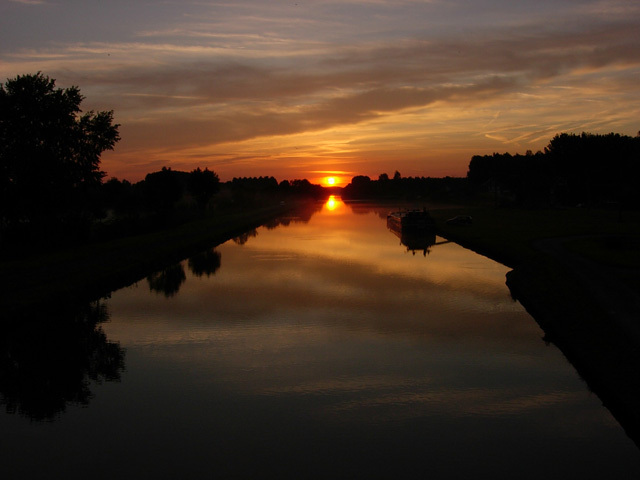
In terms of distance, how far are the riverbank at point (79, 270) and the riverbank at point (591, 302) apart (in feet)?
57.8

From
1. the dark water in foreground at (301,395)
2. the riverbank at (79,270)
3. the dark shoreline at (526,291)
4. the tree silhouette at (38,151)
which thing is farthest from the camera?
the tree silhouette at (38,151)

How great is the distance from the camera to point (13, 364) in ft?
51.2

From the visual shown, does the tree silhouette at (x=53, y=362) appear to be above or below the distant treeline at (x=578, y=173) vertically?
below

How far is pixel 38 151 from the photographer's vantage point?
44312 millimetres

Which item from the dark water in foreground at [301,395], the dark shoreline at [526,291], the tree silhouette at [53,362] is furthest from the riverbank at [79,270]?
the dark water in foreground at [301,395]

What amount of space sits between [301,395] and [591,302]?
12414 millimetres

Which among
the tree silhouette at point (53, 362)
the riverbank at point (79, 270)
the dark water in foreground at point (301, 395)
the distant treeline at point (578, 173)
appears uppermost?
the distant treeline at point (578, 173)

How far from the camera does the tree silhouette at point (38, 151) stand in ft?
143

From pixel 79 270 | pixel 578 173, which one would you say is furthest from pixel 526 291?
pixel 578 173

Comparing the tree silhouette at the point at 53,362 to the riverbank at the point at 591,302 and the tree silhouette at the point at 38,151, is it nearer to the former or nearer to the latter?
the riverbank at the point at 591,302

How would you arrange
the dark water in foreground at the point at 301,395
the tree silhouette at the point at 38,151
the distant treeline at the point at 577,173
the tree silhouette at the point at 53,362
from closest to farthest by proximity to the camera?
1. the dark water in foreground at the point at 301,395
2. the tree silhouette at the point at 53,362
3. the tree silhouette at the point at 38,151
4. the distant treeline at the point at 577,173

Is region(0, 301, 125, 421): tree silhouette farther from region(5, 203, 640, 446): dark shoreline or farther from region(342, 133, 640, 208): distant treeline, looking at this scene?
region(342, 133, 640, 208): distant treeline

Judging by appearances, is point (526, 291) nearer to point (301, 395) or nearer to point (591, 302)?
point (591, 302)

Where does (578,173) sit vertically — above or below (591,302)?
above
